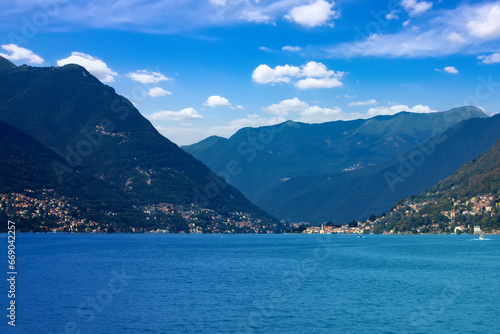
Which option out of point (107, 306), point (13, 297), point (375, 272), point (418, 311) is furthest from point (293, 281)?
point (13, 297)

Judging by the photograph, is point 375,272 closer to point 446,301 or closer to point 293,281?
point 293,281

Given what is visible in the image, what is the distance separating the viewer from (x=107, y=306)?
5084cm

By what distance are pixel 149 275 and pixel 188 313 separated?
31.2 metres

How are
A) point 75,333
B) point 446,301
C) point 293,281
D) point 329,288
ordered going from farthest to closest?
point 293,281, point 329,288, point 446,301, point 75,333

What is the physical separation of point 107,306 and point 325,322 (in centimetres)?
2196

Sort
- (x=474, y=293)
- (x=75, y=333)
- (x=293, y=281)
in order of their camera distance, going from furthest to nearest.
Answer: (x=293, y=281), (x=474, y=293), (x=75, y=333)

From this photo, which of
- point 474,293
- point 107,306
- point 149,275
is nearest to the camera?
point 107,306

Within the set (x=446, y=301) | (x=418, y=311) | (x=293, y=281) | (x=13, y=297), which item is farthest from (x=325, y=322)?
(x=13, y=297)

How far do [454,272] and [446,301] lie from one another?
93.7 ft

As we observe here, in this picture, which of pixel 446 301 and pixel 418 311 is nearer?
pixel 418 311

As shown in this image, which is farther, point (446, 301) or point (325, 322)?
point (446, 301)

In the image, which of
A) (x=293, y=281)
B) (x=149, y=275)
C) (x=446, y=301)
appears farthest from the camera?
(x=149, y=275)

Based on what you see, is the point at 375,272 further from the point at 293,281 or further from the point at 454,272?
the point at 293,281

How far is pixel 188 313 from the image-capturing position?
4772cm
